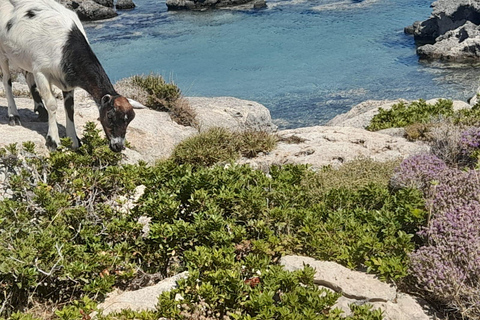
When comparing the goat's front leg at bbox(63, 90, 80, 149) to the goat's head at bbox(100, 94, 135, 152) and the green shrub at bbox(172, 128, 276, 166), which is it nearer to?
the goat's head at bbox(100, 94, 135, 152)

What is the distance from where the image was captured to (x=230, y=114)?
13703mm

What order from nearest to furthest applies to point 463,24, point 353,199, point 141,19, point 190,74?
point 353,199, point 190,74, point 463,24, point 141,19

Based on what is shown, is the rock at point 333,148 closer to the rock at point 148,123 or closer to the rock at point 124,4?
the rock at point 148,123

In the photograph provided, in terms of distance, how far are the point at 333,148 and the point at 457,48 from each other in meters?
21.8

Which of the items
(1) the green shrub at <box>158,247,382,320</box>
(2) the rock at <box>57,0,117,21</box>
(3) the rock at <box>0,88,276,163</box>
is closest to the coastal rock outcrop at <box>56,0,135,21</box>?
(2) the rock at <box>57,0,117,21</box>

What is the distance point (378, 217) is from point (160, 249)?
2.38m

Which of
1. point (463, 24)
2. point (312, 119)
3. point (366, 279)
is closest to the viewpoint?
point (366, 279)

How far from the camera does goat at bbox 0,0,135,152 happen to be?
296 inches

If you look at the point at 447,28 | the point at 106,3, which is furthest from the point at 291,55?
the point at 106,3

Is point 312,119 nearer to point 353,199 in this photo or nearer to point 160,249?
point 353,199

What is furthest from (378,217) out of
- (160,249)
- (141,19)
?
(141,19)

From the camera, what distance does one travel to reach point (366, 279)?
16.3ft

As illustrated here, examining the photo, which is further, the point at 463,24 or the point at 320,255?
the point at 463,24

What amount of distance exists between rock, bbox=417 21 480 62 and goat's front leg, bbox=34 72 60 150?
79.3ft
